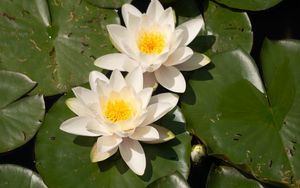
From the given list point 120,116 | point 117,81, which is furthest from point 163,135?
point 117,81

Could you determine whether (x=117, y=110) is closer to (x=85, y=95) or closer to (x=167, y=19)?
(x=85, y=95)

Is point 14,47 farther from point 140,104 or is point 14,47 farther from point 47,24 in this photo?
point 140,104

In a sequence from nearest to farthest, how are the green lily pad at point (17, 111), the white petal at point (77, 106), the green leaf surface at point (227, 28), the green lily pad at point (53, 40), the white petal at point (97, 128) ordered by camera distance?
1. the white petal at point (97, 128)
2. the white petal at point (77, 106)
3. the green lily pad at point (17, 111)
4. the green lily pad at point (53, 40)
5. the green leaf surface at point (227, 28)

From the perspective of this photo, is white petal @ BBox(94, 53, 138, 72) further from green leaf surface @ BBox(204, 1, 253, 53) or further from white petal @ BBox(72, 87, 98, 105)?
green leaf surface @ BBox(204, 1, 253, 53)

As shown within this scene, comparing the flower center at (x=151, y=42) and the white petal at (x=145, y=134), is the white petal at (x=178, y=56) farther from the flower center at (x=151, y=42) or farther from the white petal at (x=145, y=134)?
the white petal at (x=145, y=134)

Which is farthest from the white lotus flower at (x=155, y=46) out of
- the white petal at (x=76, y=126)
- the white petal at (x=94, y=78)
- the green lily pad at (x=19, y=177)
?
the green lily pad at (x=19, y=177)

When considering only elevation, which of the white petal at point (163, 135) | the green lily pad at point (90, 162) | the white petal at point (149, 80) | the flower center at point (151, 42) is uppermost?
the flower center at point (151, 42)

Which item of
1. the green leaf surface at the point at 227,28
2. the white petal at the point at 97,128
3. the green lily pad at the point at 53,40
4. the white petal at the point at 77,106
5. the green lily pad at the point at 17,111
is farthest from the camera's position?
the green leaf surface at the point at 227,28
